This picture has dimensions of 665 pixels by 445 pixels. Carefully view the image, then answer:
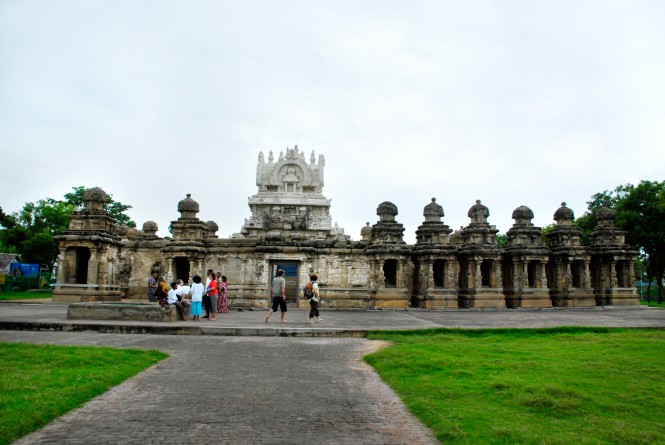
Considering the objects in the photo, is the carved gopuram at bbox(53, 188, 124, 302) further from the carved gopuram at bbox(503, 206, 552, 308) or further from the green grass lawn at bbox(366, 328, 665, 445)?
the carved gopuram at bbox(503, 206, 552, 308)

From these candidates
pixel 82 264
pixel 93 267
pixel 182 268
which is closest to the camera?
pixel 93 267

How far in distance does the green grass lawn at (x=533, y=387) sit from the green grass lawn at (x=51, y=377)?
4659 mm

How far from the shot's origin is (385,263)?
2691 centimetres

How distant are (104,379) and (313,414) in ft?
12.2

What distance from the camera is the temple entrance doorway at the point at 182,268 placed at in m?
24.7

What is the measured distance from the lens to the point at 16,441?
209 inches

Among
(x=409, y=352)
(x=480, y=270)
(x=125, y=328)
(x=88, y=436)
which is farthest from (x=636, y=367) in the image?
(x=480, y=270)

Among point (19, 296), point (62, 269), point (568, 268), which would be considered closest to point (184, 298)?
point (62, 269)

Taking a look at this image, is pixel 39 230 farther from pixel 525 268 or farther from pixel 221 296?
pixel 525 268

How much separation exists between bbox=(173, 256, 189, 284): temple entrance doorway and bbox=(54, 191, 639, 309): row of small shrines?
60 millimetres

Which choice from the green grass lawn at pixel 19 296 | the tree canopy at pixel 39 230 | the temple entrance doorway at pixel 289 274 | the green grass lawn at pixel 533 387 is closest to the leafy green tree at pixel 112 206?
the tree canopy at pixel 39 230

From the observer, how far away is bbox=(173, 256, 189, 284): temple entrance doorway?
2469cm

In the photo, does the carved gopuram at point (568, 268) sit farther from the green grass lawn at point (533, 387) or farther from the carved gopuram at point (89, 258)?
the carved gopuram at point (89, 258)

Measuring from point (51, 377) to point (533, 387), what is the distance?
24.5 ft
